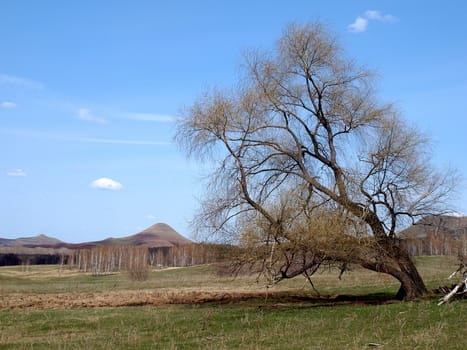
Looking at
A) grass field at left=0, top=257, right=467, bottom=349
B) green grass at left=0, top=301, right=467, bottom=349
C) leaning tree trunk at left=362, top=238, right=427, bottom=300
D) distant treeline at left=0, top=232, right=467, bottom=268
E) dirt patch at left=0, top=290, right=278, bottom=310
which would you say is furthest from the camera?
dirt patch at left=0, top=290, right=278, bottom=310

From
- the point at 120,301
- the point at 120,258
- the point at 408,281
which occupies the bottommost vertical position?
the point at 120,301

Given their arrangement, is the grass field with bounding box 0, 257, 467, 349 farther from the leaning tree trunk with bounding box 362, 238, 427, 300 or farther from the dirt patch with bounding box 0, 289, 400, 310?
the leaning tree trunk with bounding box 362, 238, 427, 300

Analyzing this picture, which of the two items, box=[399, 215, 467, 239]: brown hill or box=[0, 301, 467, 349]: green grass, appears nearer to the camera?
box=[0, 301, 467, 349]: green grass

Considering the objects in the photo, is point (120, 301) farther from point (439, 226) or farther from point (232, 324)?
point (439, 226)

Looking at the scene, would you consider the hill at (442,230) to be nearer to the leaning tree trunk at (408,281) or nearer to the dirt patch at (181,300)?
the leaning tree trunk at (408,281)

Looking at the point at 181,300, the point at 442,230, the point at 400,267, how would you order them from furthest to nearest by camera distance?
the point at 181,300, the point at 442,230, the point at 400,267

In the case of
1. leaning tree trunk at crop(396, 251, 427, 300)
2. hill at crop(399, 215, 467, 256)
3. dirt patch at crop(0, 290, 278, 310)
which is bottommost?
dirt patch at crop(0, 290, 278, 310)

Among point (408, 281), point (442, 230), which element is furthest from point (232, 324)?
point (442, 230)

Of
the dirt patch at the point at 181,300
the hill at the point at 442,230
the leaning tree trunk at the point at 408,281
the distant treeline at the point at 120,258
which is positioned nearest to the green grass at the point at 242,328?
the dirt patch at the point at 181,300

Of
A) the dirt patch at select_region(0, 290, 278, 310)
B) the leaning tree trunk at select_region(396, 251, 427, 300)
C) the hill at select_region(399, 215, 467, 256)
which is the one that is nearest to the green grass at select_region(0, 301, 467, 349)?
the leaning tree trunk at select_region(396, 251, 427, 300)

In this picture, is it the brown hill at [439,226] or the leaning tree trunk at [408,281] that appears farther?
the brown hill at [439,226]

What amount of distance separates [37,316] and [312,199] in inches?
429

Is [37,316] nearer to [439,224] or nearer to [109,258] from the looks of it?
[439,224]

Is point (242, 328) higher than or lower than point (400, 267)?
lower
